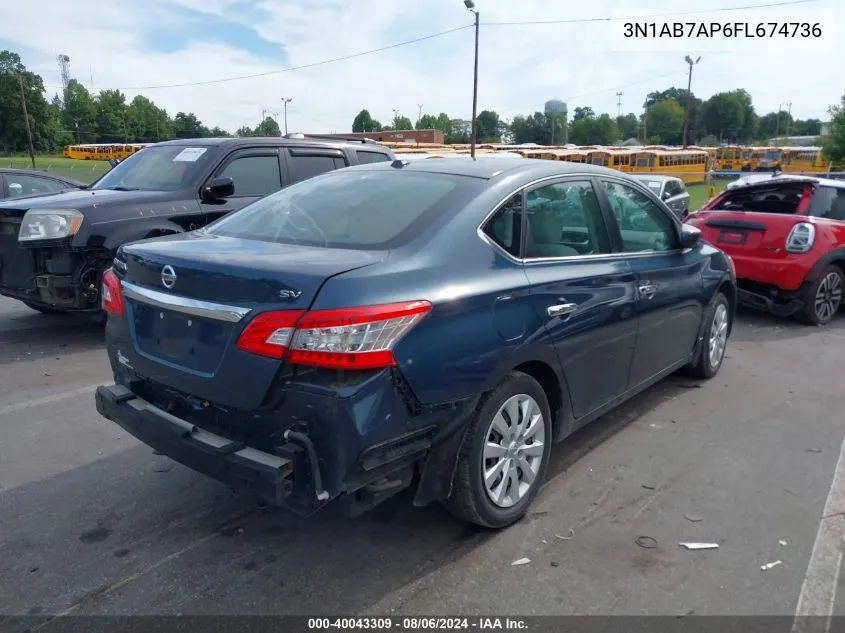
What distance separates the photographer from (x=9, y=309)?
8055mm

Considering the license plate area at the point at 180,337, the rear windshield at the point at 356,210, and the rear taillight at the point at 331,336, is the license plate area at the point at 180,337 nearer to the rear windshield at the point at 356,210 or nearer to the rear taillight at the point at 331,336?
the rear taillight at the point at 331,336

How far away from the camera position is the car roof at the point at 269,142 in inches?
276

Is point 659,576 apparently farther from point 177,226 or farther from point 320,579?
point 177,226

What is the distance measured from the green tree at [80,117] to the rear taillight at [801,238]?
92.0m

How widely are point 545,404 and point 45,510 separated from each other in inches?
100

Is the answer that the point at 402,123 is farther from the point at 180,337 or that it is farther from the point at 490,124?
the point at 180,337

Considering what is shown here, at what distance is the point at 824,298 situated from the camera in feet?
25.1

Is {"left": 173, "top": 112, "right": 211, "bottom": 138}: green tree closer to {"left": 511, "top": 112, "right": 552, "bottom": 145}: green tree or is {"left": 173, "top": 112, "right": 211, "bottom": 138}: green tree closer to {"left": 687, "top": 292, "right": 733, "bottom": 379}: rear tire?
{"left": 511, "top": 112, "right": 552, "bottom": 145}: green tree

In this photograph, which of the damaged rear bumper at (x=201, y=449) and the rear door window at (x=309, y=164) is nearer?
the damaged rear bumper at (x=201, y=449)

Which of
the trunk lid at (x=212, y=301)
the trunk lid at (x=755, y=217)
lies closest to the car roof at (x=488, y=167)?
the trunk lid at (x=212, y=301)

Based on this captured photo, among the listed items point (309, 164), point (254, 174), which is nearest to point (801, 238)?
point (309, 164)

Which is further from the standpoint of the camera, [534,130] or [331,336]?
[534,130]

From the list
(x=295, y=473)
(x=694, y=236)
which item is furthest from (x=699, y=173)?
(x=295, y=473)

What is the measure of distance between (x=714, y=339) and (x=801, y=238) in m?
2.55
